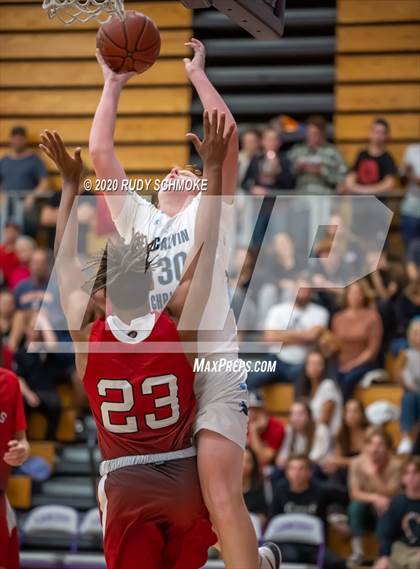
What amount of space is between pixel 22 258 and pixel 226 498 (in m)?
6.07

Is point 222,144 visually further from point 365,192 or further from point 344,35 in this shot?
point 344,35

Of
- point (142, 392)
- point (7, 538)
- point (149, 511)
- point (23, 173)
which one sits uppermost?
point (142, 392)

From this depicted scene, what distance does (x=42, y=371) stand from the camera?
9609mm

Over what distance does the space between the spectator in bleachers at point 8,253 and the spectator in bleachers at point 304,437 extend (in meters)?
2.98

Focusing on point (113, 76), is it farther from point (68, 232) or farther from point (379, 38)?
point (379, 38)

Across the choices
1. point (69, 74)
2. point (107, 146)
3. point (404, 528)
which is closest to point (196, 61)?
point (107, 146)

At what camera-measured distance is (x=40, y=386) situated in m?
9.59

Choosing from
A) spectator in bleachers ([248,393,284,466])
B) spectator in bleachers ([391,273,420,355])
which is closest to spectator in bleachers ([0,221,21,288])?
spectator in bleachers ([248,393,284,466])

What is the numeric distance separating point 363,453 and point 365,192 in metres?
2.39

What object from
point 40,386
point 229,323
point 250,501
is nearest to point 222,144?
point 229,323

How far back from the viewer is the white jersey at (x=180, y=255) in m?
4.87

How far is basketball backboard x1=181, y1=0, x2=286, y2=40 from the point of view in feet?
16.8

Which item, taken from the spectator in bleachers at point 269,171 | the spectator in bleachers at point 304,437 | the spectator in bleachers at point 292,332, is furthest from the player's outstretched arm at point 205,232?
the spectator in bleachers at point 269,171

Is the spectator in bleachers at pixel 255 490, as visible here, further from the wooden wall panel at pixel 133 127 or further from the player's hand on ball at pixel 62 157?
the player's hand on ball at pixel 62 157
